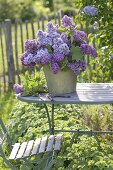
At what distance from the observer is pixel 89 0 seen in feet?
18.4

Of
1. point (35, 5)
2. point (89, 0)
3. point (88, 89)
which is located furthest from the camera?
point (35, 5)

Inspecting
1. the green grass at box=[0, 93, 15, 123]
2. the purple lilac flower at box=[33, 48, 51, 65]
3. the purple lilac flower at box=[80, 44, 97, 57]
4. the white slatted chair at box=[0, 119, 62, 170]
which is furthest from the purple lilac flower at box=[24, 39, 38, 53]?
the green grass at box=[0, 93, 15, 123]

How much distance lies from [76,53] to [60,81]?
260 mm

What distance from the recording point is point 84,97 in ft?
13.2

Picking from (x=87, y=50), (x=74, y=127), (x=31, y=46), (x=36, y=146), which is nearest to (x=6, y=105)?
(x=74, y=127)

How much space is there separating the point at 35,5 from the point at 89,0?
13.8 meters

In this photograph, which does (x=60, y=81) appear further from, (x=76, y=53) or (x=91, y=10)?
(x=91, y=10)

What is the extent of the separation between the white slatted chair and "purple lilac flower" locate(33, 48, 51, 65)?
81 cm

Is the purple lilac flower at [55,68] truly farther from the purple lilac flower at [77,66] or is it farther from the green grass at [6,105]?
the green grass at [6,105]

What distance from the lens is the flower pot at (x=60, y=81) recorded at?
4141mm

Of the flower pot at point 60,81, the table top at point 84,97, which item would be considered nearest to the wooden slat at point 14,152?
the table top at point 84,97

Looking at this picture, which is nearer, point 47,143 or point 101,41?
point 47,143

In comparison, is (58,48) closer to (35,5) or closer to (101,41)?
(101,41)

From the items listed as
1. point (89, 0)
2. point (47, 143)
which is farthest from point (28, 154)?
point (89, 0)
